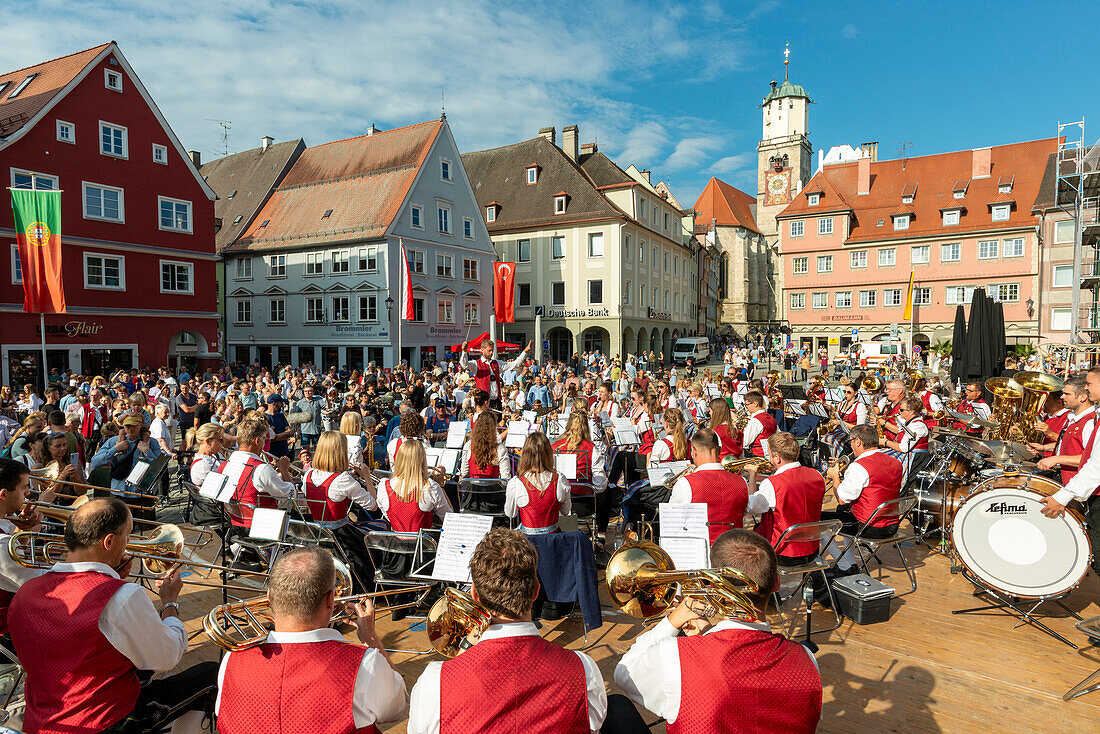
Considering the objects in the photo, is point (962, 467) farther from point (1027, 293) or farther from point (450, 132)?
point (1027, 293)

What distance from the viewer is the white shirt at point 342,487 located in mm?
5684

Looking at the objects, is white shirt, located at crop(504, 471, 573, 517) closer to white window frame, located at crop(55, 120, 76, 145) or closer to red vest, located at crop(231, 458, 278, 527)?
red vest, located at crop(231, 458, 278, 527)

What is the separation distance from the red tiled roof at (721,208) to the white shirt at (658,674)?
237ft

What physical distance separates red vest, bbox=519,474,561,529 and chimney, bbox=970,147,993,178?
53.8m

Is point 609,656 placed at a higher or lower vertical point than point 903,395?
lower

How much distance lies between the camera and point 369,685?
234 centimetres

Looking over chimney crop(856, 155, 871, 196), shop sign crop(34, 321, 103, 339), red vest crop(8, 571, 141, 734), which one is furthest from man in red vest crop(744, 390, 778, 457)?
chimney crop(856, 155, 871, 196)

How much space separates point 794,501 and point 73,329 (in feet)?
89.2

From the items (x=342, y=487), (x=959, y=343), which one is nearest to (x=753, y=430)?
(x=342, y=487)

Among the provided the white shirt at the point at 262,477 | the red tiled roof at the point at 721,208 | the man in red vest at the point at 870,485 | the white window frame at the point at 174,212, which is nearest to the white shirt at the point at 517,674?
the white shirt at the point at 262,477

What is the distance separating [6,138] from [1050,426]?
30429 millimetres

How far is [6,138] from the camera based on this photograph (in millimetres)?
21156

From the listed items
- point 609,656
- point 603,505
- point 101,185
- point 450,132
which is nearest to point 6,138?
point 101,185

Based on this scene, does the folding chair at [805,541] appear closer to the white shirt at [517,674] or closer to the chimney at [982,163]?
the white shirt at [517,674]
